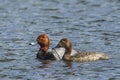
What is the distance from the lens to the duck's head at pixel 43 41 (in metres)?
24.0

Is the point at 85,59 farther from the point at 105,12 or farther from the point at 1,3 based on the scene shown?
the point at 1,3

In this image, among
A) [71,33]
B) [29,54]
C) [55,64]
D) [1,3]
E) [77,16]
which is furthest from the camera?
[1,3]

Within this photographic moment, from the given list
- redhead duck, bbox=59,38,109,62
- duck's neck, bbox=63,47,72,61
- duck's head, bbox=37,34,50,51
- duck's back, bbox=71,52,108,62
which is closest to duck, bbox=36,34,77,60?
duck's head, bbox=37,34,50,51

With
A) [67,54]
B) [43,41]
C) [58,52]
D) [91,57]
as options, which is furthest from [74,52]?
[43,41]

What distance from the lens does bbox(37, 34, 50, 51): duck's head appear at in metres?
24.0

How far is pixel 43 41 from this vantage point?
24000mm

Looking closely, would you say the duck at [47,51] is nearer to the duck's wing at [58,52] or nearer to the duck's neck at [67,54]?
the duck's wing at [58,52]

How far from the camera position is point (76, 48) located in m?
24.7

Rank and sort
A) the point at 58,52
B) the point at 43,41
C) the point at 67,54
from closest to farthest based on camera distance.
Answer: the point at 67,54 < the point at 58,52 < the point at 43,41

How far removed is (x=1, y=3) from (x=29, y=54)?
13138 millimetres

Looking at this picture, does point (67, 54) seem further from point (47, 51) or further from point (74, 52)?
point (47, 51)

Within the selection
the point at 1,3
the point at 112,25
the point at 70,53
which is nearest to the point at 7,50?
the point at 70,53

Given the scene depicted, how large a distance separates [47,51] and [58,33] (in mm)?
3989

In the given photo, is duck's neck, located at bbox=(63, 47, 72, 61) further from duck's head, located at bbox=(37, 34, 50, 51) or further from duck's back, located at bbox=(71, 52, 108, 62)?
duck's head, located at bbox=(37, 34, 50, 51)
